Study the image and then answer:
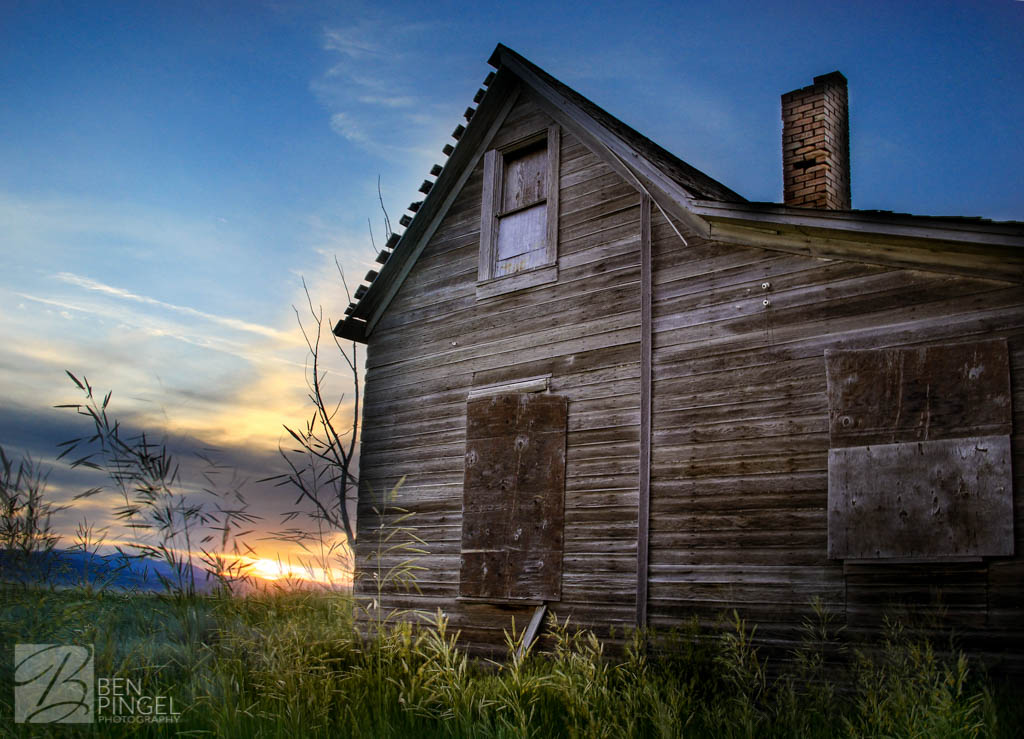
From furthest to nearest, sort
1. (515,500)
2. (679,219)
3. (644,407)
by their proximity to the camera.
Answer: (515,500) < (679,219) < (644,407)

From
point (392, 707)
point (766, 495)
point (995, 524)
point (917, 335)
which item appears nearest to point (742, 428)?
point (766, 495)

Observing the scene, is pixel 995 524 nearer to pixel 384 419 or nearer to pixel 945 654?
A: pixel 945 654

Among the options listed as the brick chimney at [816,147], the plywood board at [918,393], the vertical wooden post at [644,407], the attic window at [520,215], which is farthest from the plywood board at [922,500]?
the attic window at [520,215]

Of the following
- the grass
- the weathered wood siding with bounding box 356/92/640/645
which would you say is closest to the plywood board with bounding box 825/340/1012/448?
the grass

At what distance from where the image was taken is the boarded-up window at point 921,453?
271 inches

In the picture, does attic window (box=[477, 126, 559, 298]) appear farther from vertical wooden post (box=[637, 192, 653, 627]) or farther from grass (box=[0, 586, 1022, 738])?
grass (box=[0, 586, 1022, 738])

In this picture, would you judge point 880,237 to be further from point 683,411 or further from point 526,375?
point 526,375

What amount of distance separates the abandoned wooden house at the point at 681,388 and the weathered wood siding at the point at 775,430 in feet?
0.07

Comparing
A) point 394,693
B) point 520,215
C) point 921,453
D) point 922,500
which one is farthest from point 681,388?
point 394,693

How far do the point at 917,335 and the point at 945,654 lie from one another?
2.63 meters

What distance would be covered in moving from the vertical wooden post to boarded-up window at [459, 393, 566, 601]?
1001 mm

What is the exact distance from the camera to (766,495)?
314 inches

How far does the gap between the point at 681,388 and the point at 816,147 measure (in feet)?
13.2

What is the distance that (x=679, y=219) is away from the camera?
9.30 metres
